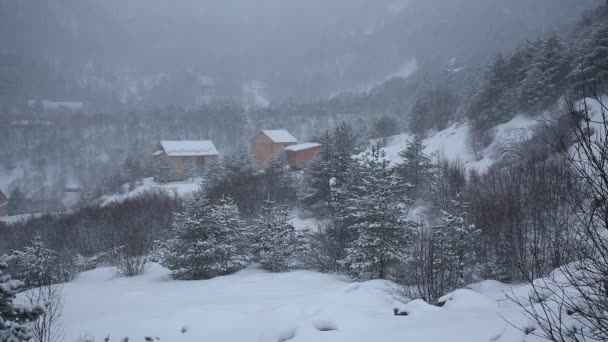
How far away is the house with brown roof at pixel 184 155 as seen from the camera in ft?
179

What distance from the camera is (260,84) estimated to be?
194250 millimetres

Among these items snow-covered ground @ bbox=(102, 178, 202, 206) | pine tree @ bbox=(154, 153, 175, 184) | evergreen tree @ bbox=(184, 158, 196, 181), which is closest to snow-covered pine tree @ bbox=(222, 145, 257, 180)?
snow-covered ground @ bbox=(102, 178, 202, 206)

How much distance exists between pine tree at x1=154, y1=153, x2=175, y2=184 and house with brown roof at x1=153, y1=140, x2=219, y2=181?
0.82 feet

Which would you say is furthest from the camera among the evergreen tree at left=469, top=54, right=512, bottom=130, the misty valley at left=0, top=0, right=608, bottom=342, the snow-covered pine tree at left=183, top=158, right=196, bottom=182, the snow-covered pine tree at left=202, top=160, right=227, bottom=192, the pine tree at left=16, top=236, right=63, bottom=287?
the snow-covered pine tree at left=183, top=158, right=196, bottom=182

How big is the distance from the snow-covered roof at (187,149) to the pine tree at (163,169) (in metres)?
3.51

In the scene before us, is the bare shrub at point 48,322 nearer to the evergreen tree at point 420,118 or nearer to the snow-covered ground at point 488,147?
the snow-covered ground at point 488,147

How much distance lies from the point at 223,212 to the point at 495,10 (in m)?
194

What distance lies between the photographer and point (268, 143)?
58.5 metres

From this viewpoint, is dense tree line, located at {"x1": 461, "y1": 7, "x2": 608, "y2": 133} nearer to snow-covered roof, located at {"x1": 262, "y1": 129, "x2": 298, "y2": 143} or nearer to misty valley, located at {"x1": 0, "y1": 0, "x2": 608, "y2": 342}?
misty valley, located at {"x1": 0, "y1": 0, "x2": 608, "y2": 342}

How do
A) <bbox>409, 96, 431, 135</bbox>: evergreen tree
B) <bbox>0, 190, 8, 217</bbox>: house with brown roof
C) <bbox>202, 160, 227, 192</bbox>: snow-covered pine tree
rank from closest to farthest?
<bbox>202, 160, 227, 192</bbox>: snow-covered pine tree, <bbox>0, 190, 8, 217</bbox>: house with brown roof, <bbox>409, 96, 431, 135</bbox>: evergreen tree

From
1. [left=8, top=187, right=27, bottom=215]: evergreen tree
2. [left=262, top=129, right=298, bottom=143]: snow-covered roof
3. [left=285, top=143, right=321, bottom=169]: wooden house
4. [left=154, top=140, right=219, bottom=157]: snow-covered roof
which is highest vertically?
[left=262, top=129, right=298, bottom=143]: snow-covered roof

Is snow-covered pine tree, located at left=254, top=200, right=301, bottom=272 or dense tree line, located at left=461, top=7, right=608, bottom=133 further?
dense tree line, located at left=461, top=7, right=608, bottom=133

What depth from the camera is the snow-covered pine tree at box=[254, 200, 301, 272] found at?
17.0m

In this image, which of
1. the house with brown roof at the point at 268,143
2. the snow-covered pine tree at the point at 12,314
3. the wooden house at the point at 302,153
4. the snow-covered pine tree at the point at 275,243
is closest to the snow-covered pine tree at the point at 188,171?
the house with brown roof at the point at 268,143
